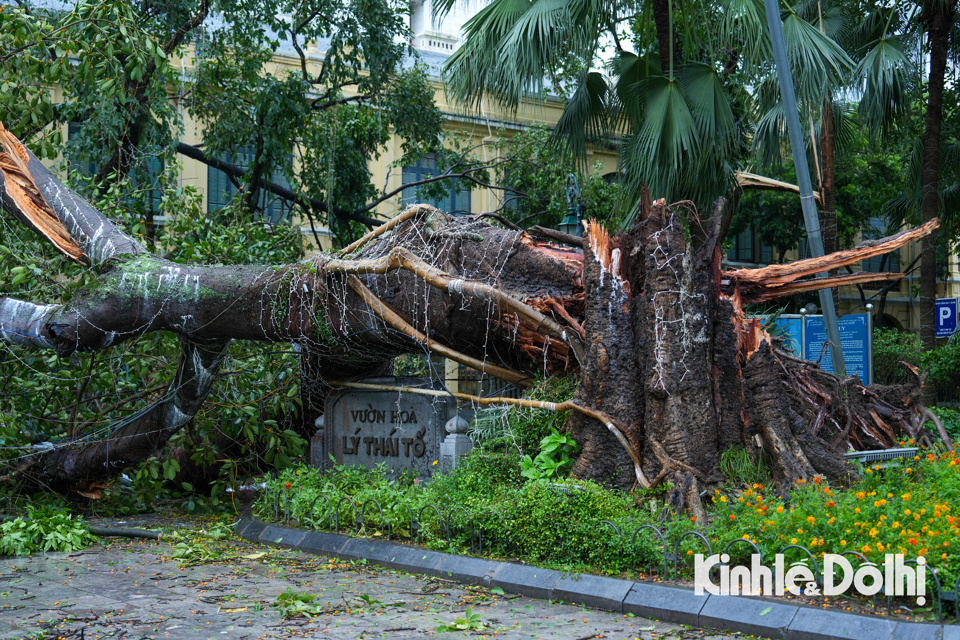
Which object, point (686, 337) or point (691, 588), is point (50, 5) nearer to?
point (686, 337)

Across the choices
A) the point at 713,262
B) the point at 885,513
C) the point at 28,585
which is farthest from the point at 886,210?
the point at 28,585

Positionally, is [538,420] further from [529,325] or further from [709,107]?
[709,107]

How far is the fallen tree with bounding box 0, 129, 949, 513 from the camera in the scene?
8078 mm

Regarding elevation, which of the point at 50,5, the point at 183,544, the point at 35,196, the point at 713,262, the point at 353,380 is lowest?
the point at 183,544

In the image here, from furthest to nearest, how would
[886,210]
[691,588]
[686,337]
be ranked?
[886,210] < [686,337] < [691,588]

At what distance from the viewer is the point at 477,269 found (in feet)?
30.6

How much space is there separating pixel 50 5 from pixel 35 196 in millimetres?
10479

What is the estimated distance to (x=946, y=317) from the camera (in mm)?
20031

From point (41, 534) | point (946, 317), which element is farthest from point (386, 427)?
point (946, 317)

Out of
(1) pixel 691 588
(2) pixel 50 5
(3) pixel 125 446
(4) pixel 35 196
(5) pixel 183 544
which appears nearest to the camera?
(1) pixel 691 588

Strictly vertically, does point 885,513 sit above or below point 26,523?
above

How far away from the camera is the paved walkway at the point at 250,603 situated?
19.3 ft

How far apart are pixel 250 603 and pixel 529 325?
3.76 metres

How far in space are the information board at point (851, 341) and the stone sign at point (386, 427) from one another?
19.9 feet
